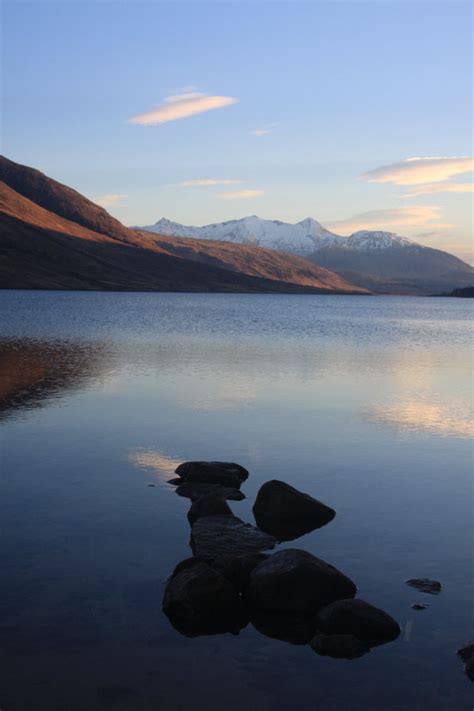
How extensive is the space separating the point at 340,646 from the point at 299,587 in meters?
1.59

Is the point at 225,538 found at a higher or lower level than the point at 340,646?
higher

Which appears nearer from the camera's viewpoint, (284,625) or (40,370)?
(284,625)

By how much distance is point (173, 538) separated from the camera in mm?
16672

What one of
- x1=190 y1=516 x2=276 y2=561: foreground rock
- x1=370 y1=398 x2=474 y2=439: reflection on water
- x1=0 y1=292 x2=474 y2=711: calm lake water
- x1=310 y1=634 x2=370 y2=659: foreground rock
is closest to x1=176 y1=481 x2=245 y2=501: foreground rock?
x1=0 y1=292 x2=474 y2=711: calm lake water

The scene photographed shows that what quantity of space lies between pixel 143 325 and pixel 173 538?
71.5 metres

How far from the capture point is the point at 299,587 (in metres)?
13.5

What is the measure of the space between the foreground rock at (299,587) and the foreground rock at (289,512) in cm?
381

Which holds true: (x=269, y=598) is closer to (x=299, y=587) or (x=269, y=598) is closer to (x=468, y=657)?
(x=299, y=587)

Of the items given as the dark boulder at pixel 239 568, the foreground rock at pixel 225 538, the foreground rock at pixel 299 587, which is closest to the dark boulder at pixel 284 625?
the foreground rock at pixel 299 587

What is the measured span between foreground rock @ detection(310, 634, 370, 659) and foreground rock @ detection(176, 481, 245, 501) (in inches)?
290

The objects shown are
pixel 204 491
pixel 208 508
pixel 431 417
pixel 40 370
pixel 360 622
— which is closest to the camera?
pixel 360 622

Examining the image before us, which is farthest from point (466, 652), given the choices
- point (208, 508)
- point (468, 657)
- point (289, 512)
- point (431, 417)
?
point (431, 417)

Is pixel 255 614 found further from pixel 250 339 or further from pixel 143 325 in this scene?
pixel 143 325

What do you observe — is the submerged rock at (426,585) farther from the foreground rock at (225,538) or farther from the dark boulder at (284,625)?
the foreground rock at (225,538)
